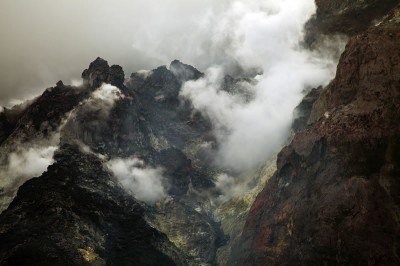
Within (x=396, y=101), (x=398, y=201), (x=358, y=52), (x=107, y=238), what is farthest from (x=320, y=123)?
(x=107, y=238)

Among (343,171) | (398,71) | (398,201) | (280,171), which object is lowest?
(398,201)

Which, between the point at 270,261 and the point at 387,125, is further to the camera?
the point at 270,261

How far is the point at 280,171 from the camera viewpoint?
18225cm

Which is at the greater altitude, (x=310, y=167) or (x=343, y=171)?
(x=310, y=167)

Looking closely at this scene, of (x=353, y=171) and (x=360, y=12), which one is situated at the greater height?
(x=360, y=12)

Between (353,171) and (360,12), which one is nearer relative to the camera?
(353,171)

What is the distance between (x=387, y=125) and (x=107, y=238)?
450ft

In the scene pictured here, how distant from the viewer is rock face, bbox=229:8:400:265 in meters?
106

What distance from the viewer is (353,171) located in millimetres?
117750

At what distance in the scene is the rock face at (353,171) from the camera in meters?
106

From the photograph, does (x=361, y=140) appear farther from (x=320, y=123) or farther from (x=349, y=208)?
(x=320, y=123)

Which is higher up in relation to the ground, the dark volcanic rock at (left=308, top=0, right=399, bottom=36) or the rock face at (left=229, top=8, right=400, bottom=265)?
the dark volcanic rock at (left=308, top=0, right=399, bottom=36)

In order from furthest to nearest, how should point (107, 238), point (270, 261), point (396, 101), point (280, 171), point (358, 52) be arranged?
point (107, 238)
point (280, 171)
point (270, 261)
point (358, 52)
point (396, 101)

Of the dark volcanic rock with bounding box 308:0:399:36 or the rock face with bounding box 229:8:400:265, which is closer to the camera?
the rock face with bounding box 229:8:400:265
